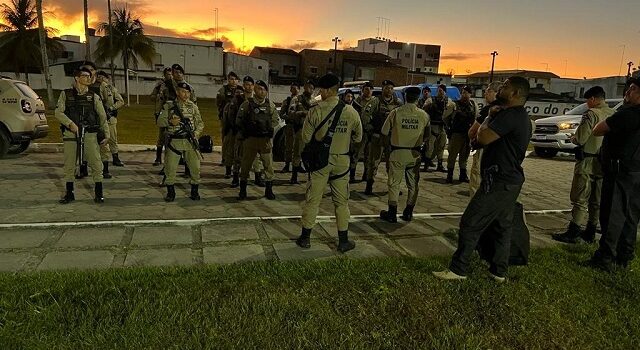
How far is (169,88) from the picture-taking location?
7.91 meters

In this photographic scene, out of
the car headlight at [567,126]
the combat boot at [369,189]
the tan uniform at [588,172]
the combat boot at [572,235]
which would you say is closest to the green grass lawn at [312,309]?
the combat boot at [572,235]

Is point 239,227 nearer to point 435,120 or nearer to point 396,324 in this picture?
point 396,324

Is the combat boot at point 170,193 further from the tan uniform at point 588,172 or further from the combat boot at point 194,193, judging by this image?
the tan uniform at point 588,172

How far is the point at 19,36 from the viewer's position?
37156 millimetres

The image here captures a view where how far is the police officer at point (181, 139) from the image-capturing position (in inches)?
239

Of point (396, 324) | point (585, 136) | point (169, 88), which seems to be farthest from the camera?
point (169, 88)

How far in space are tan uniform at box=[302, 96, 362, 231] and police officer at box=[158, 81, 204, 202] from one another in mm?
2506

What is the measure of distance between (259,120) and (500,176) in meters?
3.82

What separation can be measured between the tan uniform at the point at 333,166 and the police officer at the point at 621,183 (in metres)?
2.57

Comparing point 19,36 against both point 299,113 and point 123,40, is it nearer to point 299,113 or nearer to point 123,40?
point 123,40

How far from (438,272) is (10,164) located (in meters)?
8.38

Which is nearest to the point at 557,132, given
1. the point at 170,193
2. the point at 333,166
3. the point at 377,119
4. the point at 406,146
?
the point at 377,119

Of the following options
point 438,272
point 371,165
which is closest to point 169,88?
point 371,165

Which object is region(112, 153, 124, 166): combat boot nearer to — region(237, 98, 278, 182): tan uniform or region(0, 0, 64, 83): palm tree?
region(237, 98, 278, 182): tan uniform
